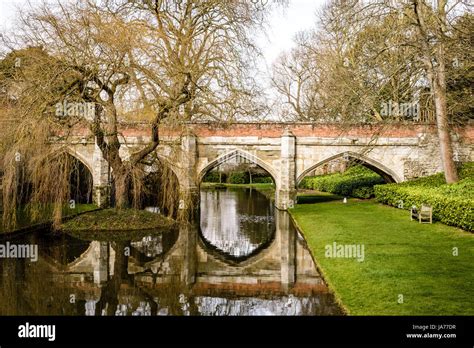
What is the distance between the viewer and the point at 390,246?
10.0 metres

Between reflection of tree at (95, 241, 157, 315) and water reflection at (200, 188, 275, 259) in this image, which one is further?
water reflection at (200, 188, 275, 259)

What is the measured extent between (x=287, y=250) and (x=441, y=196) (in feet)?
18.6

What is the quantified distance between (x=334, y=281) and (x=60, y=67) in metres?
9.16

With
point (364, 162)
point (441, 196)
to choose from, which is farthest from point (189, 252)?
point (364, 162)

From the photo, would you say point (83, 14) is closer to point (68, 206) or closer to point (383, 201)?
point (68, 206)

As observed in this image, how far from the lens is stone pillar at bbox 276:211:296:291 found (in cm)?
841

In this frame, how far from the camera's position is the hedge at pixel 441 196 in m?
11.7

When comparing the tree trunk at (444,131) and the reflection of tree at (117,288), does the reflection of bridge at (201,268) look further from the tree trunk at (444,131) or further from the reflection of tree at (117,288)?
the tree trunk at (444,131)

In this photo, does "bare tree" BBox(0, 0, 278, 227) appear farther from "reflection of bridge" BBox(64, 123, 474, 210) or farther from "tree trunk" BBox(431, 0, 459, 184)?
"tree trunk" BBox(431, 0, 459, 184)

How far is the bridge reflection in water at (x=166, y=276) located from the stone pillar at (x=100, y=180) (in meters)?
5.89

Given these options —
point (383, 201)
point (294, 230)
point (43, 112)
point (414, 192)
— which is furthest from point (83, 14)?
point (383, 201)
